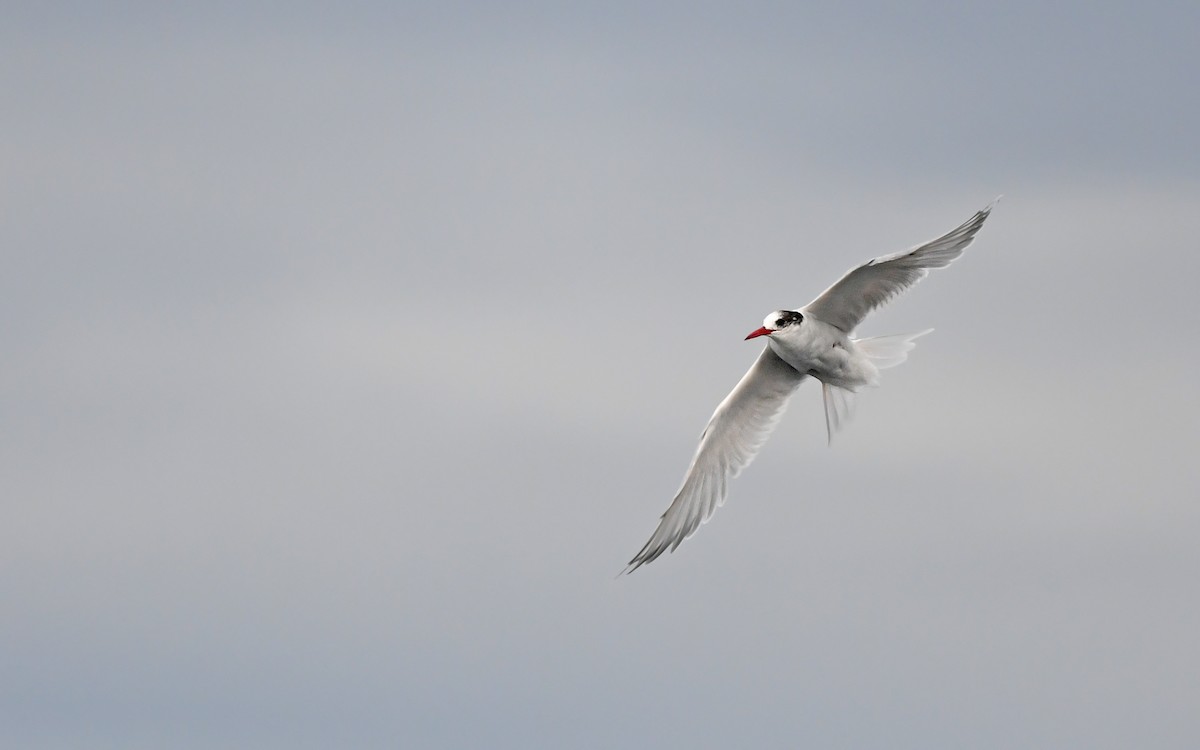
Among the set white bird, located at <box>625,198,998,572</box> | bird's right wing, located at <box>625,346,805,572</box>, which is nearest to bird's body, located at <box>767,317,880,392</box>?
white bird, located at <box>625,198,998,572</box>

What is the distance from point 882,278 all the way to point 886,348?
1355 millimetres

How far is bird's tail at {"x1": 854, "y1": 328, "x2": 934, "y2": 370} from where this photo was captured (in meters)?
27.8

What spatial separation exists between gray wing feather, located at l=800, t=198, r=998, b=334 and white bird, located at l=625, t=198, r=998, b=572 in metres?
0.02

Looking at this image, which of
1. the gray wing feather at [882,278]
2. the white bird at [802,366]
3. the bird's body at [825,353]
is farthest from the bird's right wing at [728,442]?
the gray wing feather at [882,278]

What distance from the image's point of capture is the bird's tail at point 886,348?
2783 cm

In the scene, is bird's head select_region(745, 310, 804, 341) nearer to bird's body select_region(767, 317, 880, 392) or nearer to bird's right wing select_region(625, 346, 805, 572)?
bird's body select_region(767, 317, 880, 392)

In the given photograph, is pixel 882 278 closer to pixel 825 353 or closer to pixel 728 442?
pixel 825 353

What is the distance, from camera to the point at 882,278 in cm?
2720

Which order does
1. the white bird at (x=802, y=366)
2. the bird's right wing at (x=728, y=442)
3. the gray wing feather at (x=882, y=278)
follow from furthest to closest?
the bird's right wing at (x=728, y=442), the white bird at (x=802, y=366), the gray wing feather at (x=882, y=278)

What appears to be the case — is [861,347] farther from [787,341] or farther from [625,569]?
[625,569]

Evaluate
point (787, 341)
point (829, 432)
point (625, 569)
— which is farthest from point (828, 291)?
point (625, 569)

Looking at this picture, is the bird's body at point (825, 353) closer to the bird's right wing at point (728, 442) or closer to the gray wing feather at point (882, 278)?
the gray wing feather at point (882, 278)

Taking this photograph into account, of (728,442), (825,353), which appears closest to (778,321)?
(825,353)

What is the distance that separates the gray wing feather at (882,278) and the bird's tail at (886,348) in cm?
39
